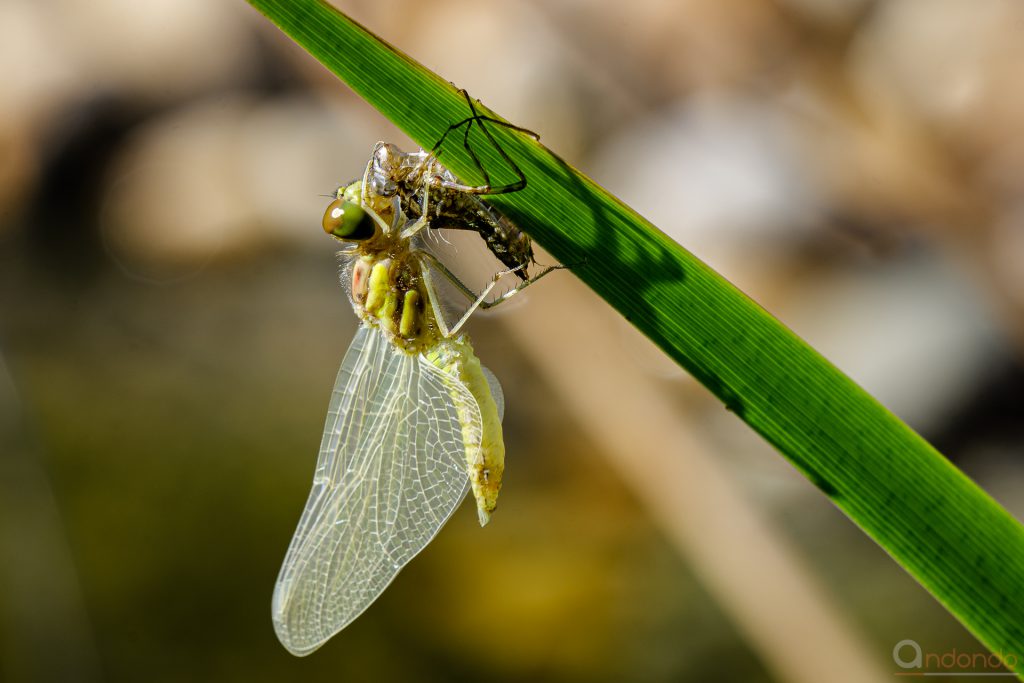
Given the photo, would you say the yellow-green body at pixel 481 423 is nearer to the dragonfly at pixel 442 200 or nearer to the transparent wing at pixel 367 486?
the transparent wing at pixel 367 486

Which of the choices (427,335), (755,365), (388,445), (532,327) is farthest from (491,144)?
(532,327)

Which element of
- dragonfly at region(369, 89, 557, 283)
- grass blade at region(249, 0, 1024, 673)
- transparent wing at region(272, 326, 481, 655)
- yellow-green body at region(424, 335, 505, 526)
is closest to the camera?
grass blade at region(249, 0, 1024, 673)

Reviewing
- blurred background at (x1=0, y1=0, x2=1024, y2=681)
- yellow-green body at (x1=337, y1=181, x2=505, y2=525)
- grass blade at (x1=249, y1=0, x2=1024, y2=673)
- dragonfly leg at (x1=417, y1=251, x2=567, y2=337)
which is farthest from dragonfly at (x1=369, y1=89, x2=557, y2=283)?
blurred background at (x1=0, y1=0, x2=1024, y2=681)

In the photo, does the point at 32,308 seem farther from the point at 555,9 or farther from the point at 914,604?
the point at 914,604

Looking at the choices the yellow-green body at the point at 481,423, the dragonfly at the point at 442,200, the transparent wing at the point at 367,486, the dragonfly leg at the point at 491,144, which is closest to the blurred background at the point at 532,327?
the transparent wing at the point at 367,486

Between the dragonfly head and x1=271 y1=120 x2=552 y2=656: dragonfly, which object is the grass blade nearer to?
the dragonfly head

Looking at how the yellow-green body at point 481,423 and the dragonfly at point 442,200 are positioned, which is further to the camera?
the yellow-green body at point 481,423

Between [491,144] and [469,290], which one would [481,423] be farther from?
[491,144]
